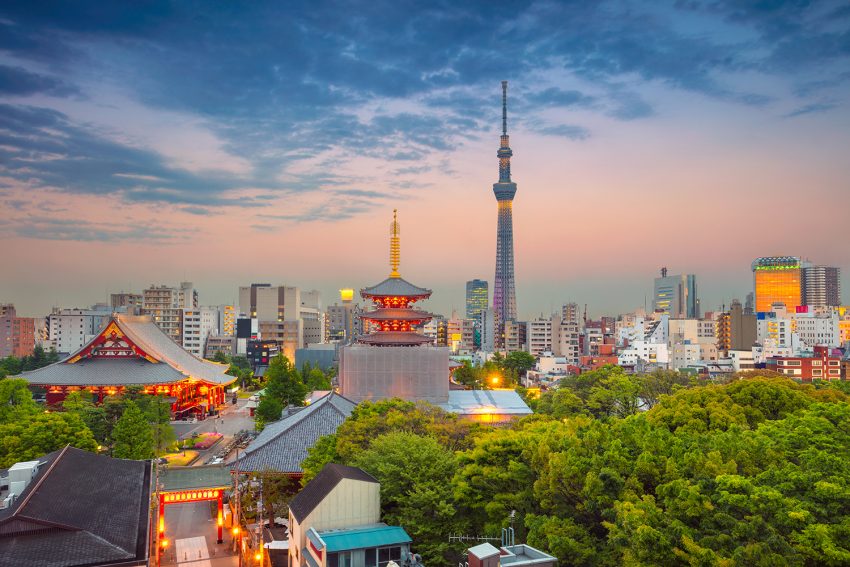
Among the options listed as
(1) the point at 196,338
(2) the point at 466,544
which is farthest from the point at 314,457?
(1) the point at 196,338

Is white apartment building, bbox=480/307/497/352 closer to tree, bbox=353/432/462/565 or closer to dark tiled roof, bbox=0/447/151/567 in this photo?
tree, bbox=353/432/462/565

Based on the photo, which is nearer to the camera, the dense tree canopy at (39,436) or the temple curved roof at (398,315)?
the dense tree canopy at (39,436)

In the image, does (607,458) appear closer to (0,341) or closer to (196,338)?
(196,338)

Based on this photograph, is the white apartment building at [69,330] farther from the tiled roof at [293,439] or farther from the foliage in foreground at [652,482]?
the foliage in foreground at [652,482]

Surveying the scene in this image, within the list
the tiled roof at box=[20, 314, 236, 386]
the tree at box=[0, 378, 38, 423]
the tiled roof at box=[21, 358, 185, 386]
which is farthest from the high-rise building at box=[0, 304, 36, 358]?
the tree at box=[0, 378, 38, 423]

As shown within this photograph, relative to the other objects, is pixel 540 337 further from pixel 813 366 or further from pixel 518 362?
pixel 813 366

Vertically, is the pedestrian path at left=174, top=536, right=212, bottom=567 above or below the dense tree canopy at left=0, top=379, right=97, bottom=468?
below

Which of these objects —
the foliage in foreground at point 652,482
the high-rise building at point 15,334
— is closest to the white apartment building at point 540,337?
the high-rise building at point 15,334
